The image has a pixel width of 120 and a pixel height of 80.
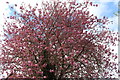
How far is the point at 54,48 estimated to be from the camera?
1165 cm

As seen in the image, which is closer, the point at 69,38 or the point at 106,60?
the point at 69,38

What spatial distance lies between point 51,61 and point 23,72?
1993mm

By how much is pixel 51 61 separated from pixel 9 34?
407cm

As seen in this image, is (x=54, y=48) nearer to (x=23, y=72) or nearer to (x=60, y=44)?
(x=60, y=44)

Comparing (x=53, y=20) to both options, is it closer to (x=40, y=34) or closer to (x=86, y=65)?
(x=40, y=34)

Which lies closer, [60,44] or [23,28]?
[60,44]

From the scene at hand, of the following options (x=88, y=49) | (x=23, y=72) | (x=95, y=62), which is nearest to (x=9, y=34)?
(x=23, y=72)

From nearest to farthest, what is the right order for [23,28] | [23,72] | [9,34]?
1. [23,72]
2. [23,28]
3. [9,34]

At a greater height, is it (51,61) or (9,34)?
(9,34)

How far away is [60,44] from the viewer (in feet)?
38.1

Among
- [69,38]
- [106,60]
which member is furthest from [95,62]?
[69,38]

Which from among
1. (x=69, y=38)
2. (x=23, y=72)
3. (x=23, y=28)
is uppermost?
(x=23, y=28)

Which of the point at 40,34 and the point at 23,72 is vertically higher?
the point at 40,34

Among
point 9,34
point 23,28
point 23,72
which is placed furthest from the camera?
point 9,34
